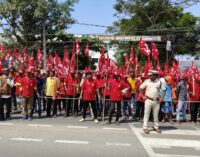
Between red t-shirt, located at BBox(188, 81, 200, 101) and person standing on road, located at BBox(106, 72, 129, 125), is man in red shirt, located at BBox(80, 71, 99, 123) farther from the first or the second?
red t-shirt, located at BBox(188, 81, 200, 101)

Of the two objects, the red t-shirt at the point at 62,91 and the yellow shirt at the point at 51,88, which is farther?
the red t-shirt at the point at 62,91

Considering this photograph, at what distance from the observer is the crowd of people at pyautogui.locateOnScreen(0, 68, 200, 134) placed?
15312 millimetres

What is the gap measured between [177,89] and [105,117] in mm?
2995

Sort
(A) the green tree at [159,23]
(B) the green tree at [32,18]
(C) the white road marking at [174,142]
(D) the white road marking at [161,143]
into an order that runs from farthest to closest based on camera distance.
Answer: (A) the green tree at [159,23]
(B) the green tree at [32,18]
(C) the white road marking at [174,142]
(D) the white road marking at [161,143]

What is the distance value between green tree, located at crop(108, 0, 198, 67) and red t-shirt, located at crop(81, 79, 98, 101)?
2391 cm

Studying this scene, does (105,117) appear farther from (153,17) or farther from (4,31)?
(153,17)

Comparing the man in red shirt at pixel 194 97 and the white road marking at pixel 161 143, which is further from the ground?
the man in red shirt at pixel 194 97

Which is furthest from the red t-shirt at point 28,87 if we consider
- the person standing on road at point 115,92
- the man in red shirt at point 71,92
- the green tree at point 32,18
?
the green tree at point 32,18

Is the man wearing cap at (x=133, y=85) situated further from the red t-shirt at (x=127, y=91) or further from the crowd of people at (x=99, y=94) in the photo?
the red t-shirt at (x=127, y=91)

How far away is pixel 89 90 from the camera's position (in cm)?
1535

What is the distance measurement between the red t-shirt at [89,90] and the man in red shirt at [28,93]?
182 cm

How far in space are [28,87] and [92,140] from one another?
4.94 m

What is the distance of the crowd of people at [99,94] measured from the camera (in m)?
15.3

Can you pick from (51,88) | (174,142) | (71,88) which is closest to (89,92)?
(71,88)
